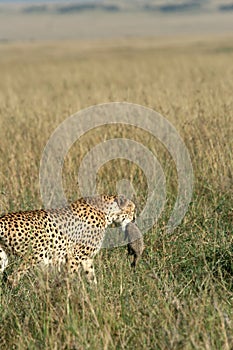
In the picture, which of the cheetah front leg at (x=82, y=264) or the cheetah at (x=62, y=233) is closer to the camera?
the cheetah at (x=62, y=233)

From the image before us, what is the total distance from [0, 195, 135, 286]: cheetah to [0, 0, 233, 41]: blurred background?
276ft

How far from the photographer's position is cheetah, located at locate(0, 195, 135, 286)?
3857 mm

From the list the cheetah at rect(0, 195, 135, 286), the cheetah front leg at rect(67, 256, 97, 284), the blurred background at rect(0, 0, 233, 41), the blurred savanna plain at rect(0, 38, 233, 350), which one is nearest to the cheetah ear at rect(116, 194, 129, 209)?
the cheetah at rect(0, 195, 135, 286)

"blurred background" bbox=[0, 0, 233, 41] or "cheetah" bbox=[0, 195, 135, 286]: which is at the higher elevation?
"blurred background" bbox=[0, 0, 233, 41]

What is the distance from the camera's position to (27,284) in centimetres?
377

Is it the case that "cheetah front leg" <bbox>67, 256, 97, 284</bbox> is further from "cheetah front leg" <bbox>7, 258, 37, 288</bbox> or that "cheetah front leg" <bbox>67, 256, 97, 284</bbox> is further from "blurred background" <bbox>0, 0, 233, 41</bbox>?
"blurred background" <bbox>0, 0, 233, 41</bbox>

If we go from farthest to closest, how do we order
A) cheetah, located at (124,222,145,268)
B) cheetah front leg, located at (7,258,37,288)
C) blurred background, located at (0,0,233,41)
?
blurred background, located at (0,0,233,41)
cheetah, located at (124,222,145,268)
cheetah front leg, located at (7,258,37,288)

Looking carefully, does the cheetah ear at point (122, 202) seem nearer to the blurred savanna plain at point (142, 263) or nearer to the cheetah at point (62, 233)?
the cheetah at point (62, 233)

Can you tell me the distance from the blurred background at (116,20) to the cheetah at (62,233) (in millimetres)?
84221

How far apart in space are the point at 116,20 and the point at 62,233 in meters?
126

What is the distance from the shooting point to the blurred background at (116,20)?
10244 centimetres

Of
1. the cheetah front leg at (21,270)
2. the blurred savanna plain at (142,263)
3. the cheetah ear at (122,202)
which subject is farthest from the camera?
the cheetah ear at (122,202)

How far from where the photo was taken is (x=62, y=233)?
162 inches

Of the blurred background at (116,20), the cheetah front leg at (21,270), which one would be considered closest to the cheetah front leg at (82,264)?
the cheetah front leg at (21,270)
